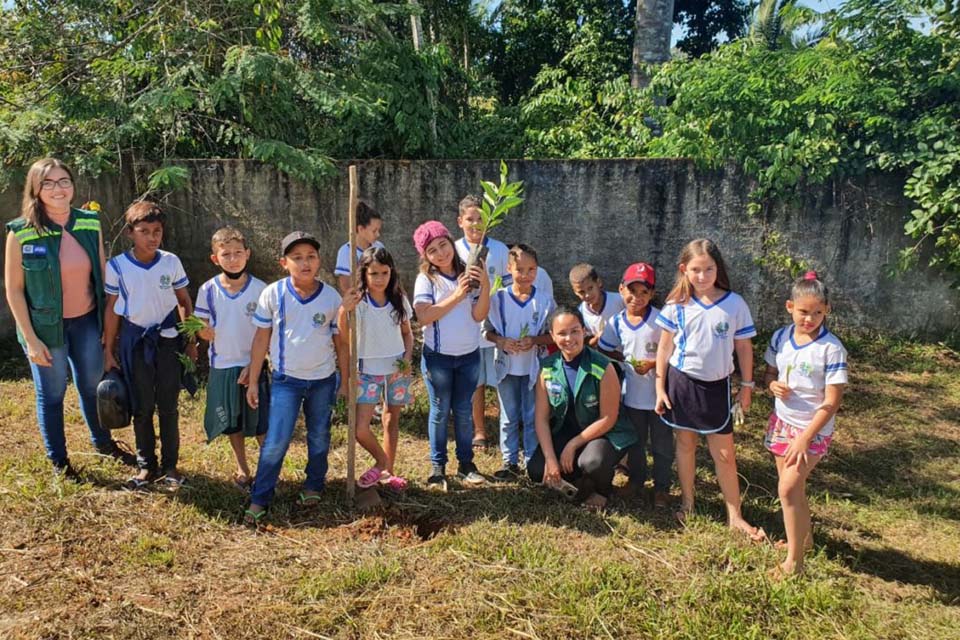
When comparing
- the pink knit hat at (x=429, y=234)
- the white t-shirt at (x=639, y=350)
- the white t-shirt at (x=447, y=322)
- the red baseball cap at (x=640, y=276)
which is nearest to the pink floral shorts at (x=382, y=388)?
the white t-shirt at (x=447, y=322)

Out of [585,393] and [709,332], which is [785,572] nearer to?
[709,332]

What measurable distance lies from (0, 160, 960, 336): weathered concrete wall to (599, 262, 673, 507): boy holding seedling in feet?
8.98

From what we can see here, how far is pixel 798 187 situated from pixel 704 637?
16.1 ft

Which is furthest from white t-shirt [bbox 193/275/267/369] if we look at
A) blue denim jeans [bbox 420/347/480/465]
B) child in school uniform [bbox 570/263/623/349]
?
child in school uniform [bbox 570/263/623/349]

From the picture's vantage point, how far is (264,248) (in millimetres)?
7012

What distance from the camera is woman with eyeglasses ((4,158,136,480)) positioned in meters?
3.63

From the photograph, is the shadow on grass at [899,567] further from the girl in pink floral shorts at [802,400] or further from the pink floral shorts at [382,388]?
the pink floral shorts at [382,388]

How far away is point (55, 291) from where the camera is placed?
3.70m

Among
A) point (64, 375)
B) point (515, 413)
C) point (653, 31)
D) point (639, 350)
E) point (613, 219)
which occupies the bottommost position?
point (515, 413)

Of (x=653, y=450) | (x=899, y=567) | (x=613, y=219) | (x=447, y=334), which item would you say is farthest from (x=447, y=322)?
(x=613, y=219)

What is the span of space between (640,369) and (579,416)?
45 cm

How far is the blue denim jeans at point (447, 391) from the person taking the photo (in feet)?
13.5

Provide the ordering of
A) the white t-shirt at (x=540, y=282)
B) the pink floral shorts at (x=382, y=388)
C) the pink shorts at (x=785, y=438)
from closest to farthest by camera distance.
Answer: the pink shorts at (x=785, y=438) → the pink floral shorts at (x=382, y=388) → the white t-shirt at (x=540, y=282)

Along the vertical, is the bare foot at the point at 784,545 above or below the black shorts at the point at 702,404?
below
